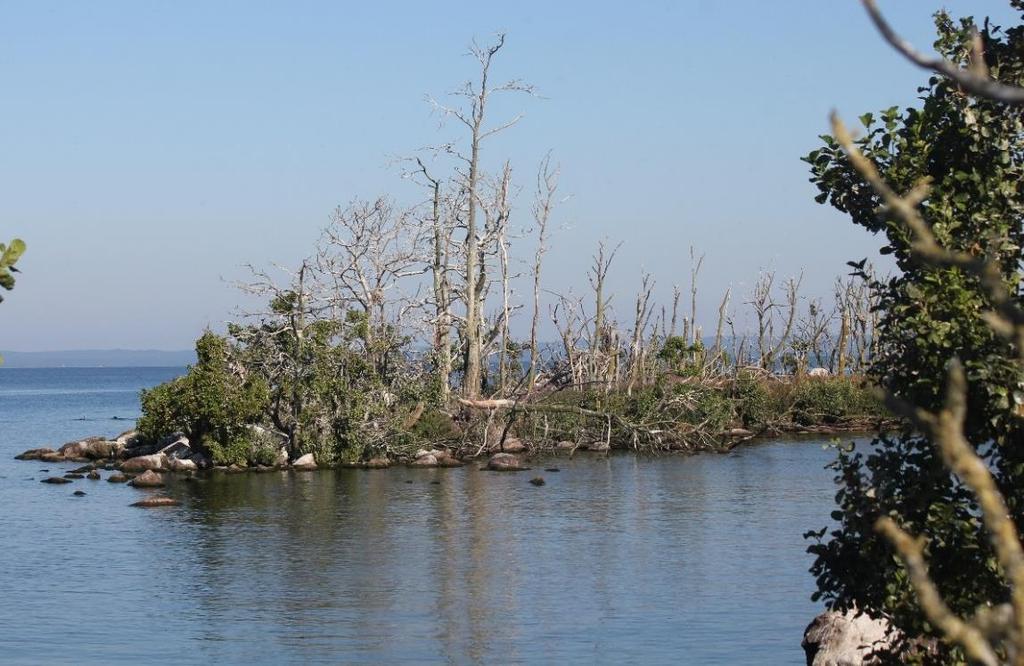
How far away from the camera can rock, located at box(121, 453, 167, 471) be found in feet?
112

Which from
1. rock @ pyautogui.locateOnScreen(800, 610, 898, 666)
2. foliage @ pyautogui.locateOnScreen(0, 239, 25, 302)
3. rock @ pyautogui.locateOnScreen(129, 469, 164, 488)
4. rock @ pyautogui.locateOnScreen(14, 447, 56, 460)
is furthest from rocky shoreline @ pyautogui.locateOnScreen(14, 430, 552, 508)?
foliage @ pyautogui.locateOnScreen(0, 239, 25, 302)

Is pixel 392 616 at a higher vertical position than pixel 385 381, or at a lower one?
lower

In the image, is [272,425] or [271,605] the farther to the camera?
[272,425]

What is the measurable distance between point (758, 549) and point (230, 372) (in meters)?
18.1

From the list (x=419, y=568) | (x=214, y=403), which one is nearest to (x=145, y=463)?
(x=214, y=403)

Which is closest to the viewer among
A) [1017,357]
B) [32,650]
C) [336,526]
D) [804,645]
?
[1017,357]

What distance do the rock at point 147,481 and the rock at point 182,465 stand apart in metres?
2.02

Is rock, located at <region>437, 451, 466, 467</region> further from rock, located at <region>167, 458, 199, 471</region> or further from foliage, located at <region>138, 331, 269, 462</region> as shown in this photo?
rock, located at <region>167, 458, 199, 471</region>

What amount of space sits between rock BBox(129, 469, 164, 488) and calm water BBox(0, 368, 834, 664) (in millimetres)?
406

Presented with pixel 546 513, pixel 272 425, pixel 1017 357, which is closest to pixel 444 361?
pixel 272 425

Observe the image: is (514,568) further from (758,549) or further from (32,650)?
(32,650)

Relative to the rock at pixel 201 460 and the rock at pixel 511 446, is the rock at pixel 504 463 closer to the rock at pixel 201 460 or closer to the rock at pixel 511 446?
the rock at pixel 511 446

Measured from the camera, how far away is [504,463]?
110 feet

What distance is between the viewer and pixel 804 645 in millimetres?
12820
